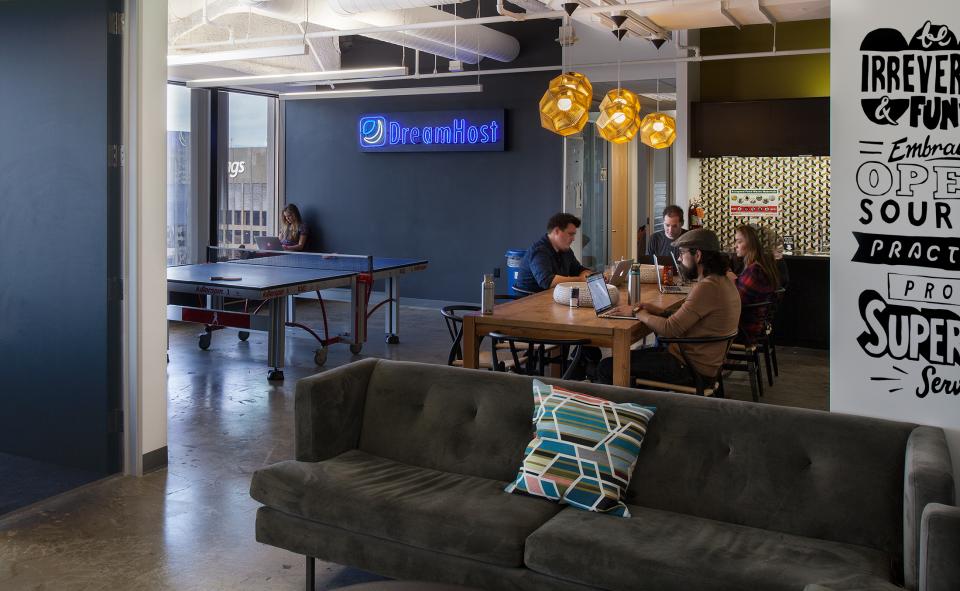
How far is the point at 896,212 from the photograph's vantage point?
3.48 m

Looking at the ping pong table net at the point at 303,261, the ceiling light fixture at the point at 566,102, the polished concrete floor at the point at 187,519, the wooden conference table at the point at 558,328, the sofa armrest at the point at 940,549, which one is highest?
the ceiling light fixture at the point at 566,102

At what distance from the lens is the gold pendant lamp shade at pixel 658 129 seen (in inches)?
345

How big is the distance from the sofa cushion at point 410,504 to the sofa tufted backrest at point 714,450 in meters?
0.17

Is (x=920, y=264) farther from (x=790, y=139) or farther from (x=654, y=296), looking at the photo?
(x=790, y=139)

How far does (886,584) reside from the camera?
A: 2.87m

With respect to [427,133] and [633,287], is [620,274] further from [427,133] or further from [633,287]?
[427,133]

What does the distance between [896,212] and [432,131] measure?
957 cm

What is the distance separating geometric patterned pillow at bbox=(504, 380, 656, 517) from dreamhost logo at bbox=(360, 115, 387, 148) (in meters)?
9.75

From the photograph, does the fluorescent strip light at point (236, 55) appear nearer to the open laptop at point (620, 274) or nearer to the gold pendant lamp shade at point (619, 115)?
the gold pendant lamp shade at point (619, 115)

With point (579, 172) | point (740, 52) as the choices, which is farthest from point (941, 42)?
point (579, 172)

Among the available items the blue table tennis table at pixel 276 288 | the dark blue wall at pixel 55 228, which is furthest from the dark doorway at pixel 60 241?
the blue table tennis table at pixel 276 288

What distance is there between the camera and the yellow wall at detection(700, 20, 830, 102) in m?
10.5

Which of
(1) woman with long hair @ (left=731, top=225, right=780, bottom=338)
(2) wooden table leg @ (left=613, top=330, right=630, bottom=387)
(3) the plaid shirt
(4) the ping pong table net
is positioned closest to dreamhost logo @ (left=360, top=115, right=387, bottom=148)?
(4) the ping pong table net

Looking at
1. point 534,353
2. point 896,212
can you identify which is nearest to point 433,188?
point 534,353
